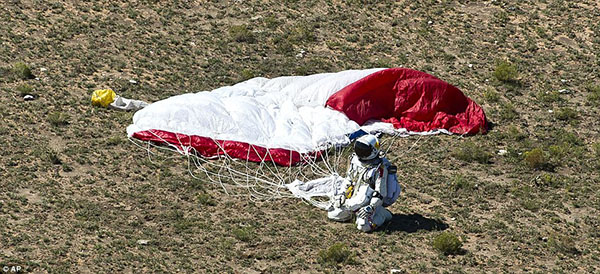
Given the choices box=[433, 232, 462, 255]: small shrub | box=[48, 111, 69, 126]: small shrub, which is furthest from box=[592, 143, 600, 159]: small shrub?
box=[48, 111, 69, 126]: small shrub

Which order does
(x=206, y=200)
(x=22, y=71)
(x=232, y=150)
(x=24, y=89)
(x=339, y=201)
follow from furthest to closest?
(x=22, y=71) → (x=24, y=89) → (x=232, y=150) → (x=206, y=200) → (x=339, y=201)

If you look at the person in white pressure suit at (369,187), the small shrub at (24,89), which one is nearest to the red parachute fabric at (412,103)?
the person in white pressure suit at (369,187)

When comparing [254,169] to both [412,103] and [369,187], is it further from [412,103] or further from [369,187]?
[412,103]

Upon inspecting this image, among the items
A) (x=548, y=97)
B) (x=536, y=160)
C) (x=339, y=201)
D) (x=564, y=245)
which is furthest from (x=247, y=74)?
(x=564, y=245)

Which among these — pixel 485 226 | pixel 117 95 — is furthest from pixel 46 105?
pixel 485 226

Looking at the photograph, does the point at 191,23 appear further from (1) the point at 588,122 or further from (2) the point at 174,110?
(1) the point at 588,122

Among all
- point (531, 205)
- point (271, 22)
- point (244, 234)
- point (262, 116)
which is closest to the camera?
point (244, 234)

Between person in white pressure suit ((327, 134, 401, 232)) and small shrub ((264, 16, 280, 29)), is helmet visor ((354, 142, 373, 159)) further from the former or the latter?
small shrub ((264, 16, 280, 29))
